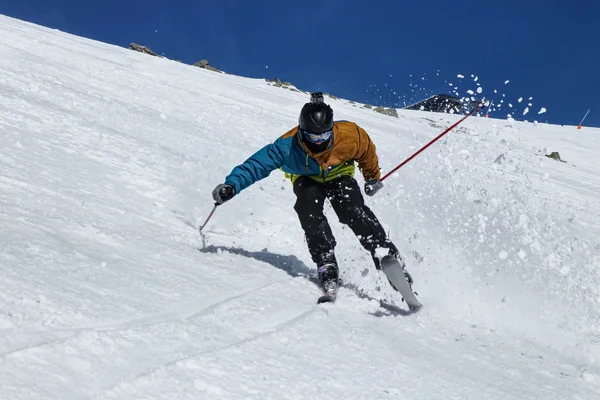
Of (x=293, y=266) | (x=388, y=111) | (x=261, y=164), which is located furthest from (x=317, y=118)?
(x=388, y=111)

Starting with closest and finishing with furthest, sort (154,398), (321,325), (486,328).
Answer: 1. (154,398)
2. (321,325)
3. (486,328)

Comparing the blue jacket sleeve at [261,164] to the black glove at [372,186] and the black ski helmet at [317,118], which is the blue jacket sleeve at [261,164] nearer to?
the black ski helmet at [317,118]

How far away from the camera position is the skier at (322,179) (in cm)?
448

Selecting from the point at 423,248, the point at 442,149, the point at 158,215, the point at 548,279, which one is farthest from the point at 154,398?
the point at 442,149

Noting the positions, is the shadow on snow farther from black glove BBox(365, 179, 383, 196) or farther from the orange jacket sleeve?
the orange jacket sleeve

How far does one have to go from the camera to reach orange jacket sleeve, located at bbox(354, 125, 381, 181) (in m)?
4.96

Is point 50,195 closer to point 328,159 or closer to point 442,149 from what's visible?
point 328,159

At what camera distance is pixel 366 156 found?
16.6 ft

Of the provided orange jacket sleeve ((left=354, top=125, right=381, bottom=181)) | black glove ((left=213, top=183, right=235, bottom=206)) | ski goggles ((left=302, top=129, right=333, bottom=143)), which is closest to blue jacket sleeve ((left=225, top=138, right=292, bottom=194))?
black glove ((left=213, top=183, right=235, bottom=206))

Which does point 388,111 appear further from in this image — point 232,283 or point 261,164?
point 232,283

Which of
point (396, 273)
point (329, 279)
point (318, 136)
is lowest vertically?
point (329, 279)

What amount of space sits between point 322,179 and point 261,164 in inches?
20.2

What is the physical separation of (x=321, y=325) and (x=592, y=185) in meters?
15.2

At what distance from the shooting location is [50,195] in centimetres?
477
